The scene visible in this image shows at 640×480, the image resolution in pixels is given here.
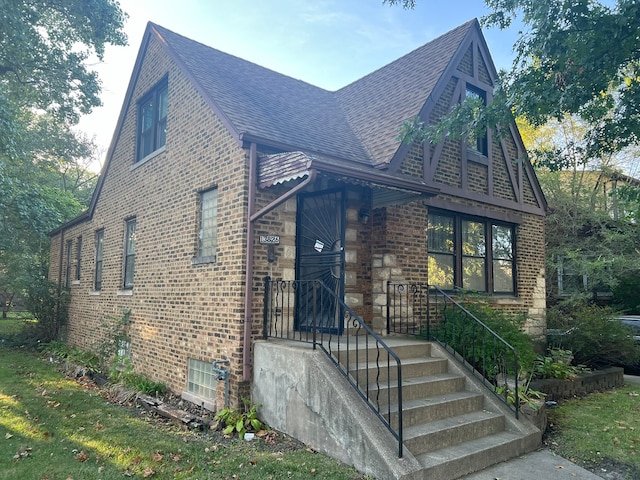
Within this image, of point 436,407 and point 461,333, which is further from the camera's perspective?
point 461,333

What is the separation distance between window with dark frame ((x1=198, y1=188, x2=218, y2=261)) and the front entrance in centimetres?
138

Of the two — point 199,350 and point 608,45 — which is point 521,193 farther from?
point 199,350

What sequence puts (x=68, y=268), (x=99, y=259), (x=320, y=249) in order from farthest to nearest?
(x=68, y=268) < (x=99, y=259) < (x=320, y=249)

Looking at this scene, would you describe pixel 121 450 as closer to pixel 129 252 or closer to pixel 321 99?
pixel 129 252

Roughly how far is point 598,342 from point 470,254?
303 cm

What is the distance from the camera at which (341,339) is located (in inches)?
269

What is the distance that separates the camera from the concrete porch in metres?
4.58

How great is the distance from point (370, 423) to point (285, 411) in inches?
54.0

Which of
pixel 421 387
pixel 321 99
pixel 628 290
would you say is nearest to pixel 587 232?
pixel 628 290

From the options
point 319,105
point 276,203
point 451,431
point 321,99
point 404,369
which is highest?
point 321,99

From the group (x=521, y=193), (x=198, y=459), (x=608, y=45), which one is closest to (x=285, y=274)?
(x=198, y=459)

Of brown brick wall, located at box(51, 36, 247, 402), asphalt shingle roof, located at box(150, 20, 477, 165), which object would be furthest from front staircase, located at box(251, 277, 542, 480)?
asphalt shingle roof, located at box(150, 20, 477, 165)

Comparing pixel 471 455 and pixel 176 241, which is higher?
pixel 176 241

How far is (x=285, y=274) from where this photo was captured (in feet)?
22.7
